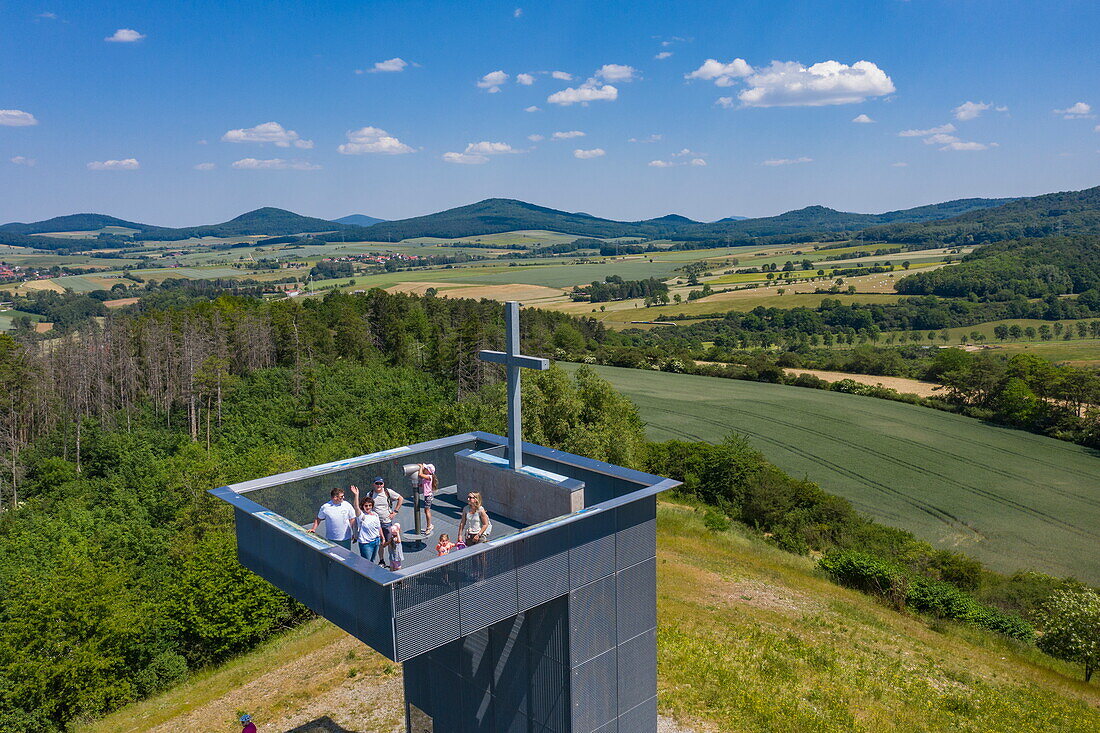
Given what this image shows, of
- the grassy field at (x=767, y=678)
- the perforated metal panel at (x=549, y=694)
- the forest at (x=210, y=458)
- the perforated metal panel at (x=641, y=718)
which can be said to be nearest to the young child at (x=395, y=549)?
the perforated metal panel at (x=549, y=694)

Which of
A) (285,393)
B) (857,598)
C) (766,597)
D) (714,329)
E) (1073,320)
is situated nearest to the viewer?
(766,597)

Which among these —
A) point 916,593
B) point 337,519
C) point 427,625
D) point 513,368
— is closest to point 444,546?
point 427,625

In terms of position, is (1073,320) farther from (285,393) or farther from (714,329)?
(285,393)

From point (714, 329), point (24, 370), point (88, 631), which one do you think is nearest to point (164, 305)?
point (24, 370)

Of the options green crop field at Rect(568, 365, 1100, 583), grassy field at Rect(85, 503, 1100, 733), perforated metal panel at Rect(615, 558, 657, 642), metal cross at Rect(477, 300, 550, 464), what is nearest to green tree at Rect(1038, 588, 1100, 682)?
grassy field at Rect(85, 503, 1100, 733)

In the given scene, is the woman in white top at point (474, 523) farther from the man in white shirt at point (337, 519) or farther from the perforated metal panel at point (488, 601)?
the man in white shirt at point (337, 519)

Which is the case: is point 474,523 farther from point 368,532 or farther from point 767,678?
point 767,678
